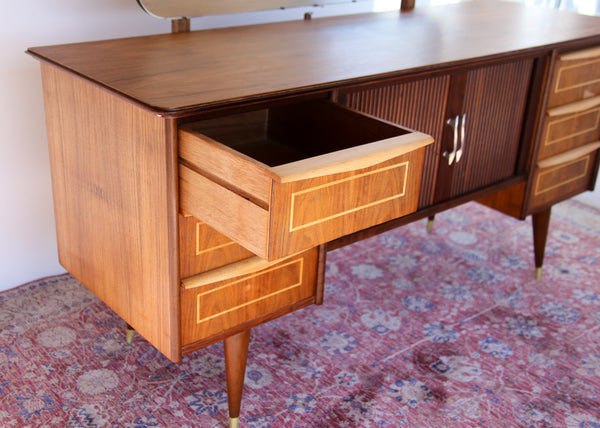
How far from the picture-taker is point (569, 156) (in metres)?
1.62

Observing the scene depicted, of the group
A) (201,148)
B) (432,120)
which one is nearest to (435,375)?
(432,120)

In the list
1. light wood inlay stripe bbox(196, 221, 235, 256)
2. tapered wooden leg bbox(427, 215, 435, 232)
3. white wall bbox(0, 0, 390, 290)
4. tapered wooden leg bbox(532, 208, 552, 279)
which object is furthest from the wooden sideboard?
tapered wooden leg bbox(427, 215, 435, 232)

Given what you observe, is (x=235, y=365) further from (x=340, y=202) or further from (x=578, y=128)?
(x=578, y=128)

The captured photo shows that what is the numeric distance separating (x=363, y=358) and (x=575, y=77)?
79cm

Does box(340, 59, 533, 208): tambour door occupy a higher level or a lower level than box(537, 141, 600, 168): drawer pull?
higher

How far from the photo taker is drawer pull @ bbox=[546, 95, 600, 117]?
1.52 meters

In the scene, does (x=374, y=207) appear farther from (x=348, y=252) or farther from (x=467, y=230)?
(x=467, y=230)

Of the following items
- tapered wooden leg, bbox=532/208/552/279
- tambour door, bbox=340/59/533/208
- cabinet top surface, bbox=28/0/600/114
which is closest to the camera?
cabinet top surface, bbox=28/0/600/114

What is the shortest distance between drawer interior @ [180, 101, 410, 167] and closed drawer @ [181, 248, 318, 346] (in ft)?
0.65

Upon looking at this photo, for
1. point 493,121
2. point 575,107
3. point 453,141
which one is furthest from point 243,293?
point 575,107

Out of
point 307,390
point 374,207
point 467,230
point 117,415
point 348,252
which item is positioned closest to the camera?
point 374,207

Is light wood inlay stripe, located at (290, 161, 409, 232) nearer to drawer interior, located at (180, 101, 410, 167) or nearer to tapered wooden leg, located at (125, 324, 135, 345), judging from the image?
drawer interior, located at (180, 101, 410, 167)

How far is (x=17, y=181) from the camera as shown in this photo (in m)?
1.52

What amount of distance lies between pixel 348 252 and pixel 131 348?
0.68 m
